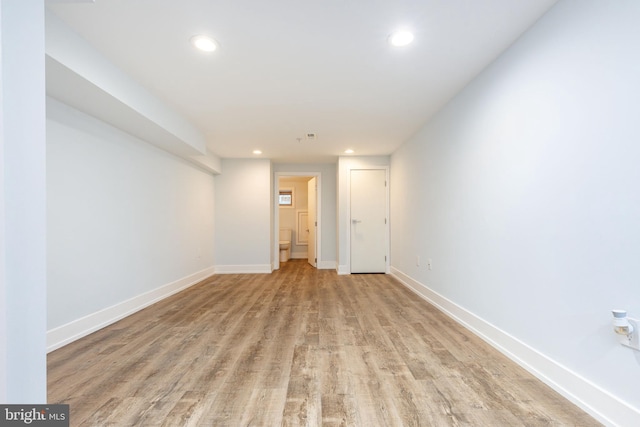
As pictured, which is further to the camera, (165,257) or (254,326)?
(165,257)

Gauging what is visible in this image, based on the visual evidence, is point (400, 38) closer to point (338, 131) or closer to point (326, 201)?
point (338, 131)

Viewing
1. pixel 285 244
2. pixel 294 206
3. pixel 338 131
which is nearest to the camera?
pixel 338 131

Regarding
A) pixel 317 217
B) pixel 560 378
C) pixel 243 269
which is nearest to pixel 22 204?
pixel 560 378

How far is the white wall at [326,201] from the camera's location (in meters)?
5.77

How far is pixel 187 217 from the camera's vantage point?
166 inches

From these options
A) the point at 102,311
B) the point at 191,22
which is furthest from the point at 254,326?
the point at 191,22

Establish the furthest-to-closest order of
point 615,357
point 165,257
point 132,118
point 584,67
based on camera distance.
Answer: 1. point 165,257
2. point 132,118
3. point 584,67
4. point 615,357

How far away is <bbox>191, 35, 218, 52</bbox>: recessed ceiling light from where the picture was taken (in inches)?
71.0

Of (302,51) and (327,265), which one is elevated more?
(302,51)

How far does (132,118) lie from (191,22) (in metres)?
1.29

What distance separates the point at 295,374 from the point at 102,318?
6.57 ft

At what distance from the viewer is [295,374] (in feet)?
5.61

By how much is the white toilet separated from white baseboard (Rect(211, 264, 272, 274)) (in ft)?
5.00

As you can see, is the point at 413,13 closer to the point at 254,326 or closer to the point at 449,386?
the point at 449,386
